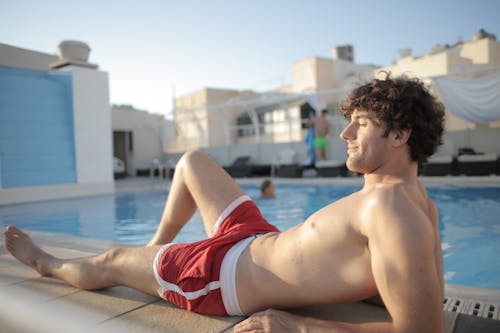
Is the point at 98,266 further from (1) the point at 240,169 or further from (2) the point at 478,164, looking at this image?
(1) the point at 240,169

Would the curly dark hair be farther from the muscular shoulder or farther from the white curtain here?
the white curtain

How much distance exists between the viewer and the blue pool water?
10.2ft

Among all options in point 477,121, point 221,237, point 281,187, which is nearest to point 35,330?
point 221,237

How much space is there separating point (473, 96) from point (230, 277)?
8765mm

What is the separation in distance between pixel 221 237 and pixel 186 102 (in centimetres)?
2198

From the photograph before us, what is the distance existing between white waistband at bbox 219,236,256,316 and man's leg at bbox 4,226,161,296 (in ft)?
1.02

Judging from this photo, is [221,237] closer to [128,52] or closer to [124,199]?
[128,52]

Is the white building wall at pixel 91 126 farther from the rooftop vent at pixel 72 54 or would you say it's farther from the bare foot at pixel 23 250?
the bare foot at pixel 23 250

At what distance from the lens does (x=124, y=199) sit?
26.3 feet

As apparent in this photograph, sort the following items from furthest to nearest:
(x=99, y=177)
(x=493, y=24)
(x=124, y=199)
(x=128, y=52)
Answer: (x=493, y=24) → (x=99, y=177) → (x=124, y=199) → (x=128, y=52)

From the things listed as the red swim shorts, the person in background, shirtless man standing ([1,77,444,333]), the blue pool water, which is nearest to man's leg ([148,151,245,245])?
shirtless man standing ([1,77,444,333])

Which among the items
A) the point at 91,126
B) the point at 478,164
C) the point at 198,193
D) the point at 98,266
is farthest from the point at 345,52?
the point at 98,266

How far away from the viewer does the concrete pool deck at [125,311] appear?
1307mm

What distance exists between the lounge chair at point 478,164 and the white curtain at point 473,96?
1.10 m
